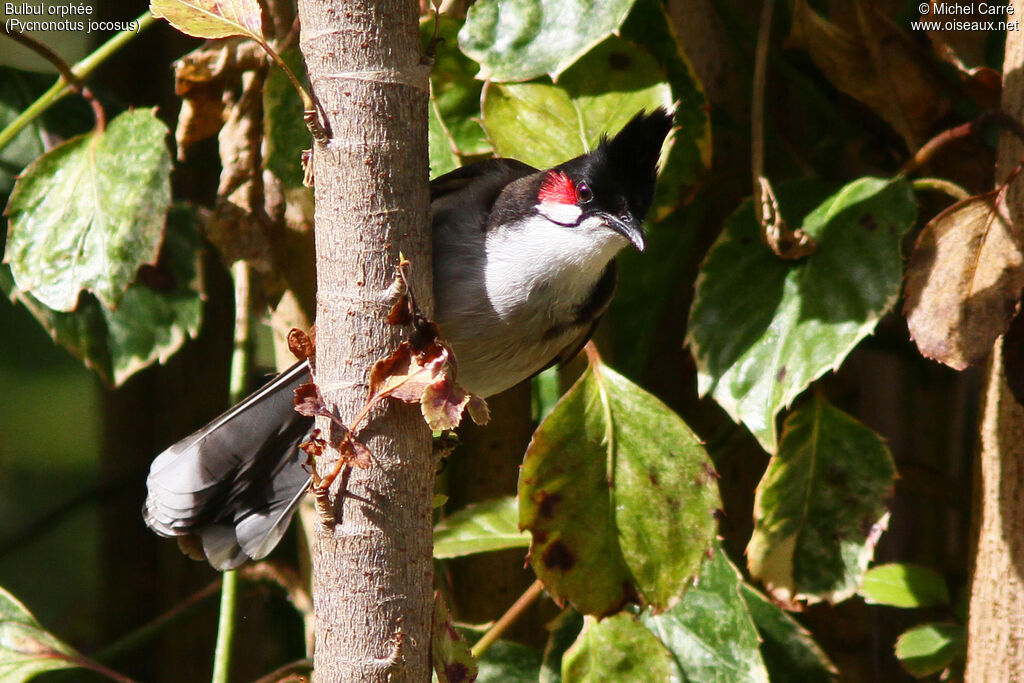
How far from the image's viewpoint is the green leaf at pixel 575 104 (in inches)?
57.4

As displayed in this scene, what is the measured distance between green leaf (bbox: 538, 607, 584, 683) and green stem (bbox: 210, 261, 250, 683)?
0.50m

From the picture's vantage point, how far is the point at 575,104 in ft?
4.99

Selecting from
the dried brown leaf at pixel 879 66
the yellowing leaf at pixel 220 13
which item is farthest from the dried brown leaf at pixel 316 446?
the dried brown leaf at pixel 879 66

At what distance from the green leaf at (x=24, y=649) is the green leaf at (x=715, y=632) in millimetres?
887

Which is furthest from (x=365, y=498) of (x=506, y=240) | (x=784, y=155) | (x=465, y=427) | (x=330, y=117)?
(x=784, y=155)

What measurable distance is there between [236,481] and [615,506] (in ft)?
1.87

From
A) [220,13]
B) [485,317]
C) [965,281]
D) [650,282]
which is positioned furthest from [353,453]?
[650,282]

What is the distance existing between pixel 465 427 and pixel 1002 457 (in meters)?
0.84

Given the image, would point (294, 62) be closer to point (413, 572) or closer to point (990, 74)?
point (413, 572)

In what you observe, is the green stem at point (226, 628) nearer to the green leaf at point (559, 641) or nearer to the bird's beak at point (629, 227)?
the green leaf at point (559, 641)

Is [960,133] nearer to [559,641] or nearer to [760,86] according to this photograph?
[760,86]

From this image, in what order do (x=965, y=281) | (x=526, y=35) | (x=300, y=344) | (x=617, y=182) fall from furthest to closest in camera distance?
Result: (x=617, y=182)
(x=526, y=35)
(x=965, y=281)
(x=300, y=344)

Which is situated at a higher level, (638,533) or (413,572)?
(413,572)

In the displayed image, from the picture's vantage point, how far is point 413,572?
98 centimetres
